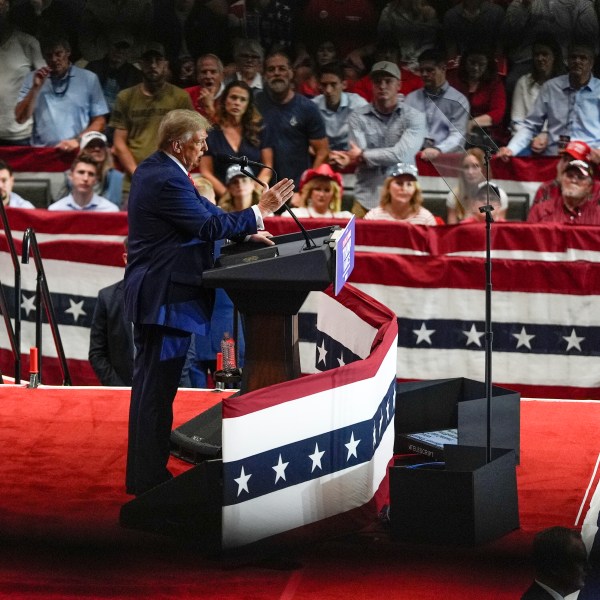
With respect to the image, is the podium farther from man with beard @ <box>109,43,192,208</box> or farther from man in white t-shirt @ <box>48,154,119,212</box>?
man with beard @ <box>109,43,192,208</box>

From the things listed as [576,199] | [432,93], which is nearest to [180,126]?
[576,199]

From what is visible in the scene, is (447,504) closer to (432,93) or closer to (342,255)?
(342,255)

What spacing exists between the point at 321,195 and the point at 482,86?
6.47ft

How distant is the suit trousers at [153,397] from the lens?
5.19m

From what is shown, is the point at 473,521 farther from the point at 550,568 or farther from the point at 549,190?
the point at 549,190

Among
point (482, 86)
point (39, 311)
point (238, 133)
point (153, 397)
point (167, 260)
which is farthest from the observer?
point (482, 86)

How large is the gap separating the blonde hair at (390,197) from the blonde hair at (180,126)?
3.98 m

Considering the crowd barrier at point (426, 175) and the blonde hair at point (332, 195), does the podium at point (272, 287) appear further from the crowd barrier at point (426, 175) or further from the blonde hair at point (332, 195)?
the crowd barrier at point (426, 175)

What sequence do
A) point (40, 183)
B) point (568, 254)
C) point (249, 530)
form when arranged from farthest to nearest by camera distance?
point (40, 183)
point (568, 254)
point (249, 530)

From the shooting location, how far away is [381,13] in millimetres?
10461

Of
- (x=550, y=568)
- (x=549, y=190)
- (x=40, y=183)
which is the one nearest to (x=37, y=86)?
(x=40, y=183)

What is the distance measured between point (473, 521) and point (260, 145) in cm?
543

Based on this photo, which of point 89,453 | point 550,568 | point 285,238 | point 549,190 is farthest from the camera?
point 549,190

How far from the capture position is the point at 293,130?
32.1 feet
